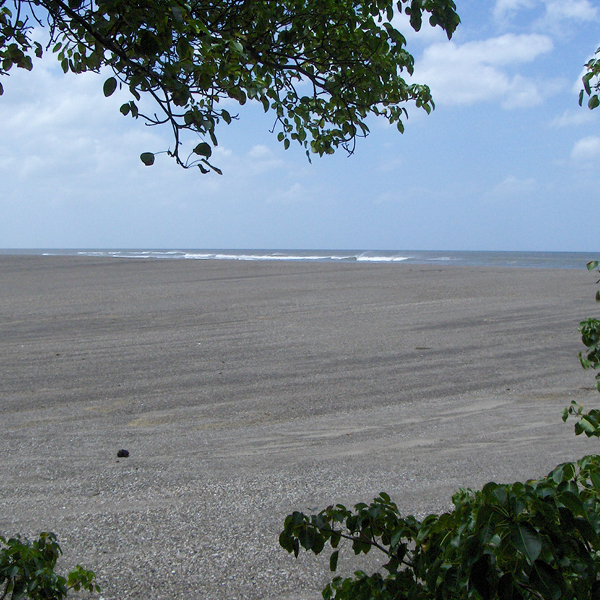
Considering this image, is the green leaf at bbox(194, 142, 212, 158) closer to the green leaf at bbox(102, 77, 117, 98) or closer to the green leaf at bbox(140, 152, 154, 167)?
the green leaf at bbox(140, 152, 154, 167)

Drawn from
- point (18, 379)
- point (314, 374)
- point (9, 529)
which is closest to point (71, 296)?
point (18, 379)

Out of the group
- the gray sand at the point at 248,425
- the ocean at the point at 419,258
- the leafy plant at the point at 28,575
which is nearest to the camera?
the leafy plant at the point at 28,575

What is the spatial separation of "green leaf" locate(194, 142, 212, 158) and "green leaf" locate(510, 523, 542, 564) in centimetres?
137

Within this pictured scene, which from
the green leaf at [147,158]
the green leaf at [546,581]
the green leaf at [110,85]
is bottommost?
the green leaf at [546,581]

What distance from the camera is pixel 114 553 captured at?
3248 millimetres

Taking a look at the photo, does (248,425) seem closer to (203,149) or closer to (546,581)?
(203,149)

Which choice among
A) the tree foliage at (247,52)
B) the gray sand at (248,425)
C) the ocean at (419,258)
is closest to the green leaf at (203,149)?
the tree foliage at (247,52)

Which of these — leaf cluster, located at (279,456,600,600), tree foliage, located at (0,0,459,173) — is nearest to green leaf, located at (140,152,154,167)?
tree foliage, located at (0,0,459,173)

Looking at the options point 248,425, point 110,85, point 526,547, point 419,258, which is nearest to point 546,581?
point 526,547

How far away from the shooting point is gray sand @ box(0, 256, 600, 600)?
133 inches

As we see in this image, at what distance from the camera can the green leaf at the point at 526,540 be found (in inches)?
43.4

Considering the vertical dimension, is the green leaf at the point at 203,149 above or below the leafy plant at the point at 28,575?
above

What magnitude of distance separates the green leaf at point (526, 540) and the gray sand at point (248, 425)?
200 centimetres

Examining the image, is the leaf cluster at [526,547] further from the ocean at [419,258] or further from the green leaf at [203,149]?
the ocean at [419,258]
